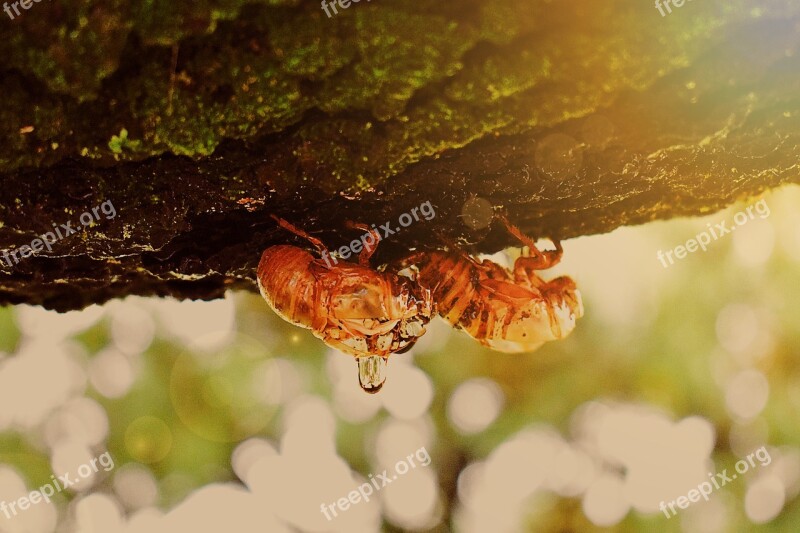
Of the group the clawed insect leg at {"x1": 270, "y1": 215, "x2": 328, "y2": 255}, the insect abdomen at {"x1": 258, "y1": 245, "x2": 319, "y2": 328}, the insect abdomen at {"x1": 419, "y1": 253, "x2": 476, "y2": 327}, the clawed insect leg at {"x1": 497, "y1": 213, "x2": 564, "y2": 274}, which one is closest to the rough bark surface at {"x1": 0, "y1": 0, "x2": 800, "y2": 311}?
the clawed insect leg at {"x1": 270, "y1": 215, "x2": 328, "y2": 255}

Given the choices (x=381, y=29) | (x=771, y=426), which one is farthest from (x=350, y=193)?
(x=771, y=426)

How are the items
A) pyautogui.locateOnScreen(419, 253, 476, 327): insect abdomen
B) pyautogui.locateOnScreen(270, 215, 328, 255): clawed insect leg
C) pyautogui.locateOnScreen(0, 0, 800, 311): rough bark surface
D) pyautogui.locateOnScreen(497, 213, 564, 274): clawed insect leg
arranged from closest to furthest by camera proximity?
pyautogui.locateOnScreen(0, 0, 800, 311): rough bark surface → pyautogui.locateOnScreen(270, 215, 328, 255): clawed insect leg → pyautogui.locateOnScreen(419, 253, 476, 327): insect abdomen → pyautogui.locateOnScreen(497, 213, 564, 274): clawed insect leg

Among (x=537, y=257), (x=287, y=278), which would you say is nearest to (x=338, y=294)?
(x=287, y=278)

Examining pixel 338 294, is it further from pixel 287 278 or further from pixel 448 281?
pixel 448 281

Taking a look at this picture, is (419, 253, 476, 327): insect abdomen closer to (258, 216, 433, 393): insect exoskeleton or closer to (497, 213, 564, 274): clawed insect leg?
(258, 216, 433, 393): insect exoskeleton

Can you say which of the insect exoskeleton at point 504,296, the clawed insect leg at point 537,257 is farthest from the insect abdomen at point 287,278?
the clawed insect leg at point 537,257

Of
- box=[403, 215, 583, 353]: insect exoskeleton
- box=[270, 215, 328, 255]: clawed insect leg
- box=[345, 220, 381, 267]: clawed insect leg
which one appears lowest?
A: box=[403, 215, 583, 353]: insect exoskeleton

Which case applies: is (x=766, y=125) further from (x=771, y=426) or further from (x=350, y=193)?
(x=771, y=426)
